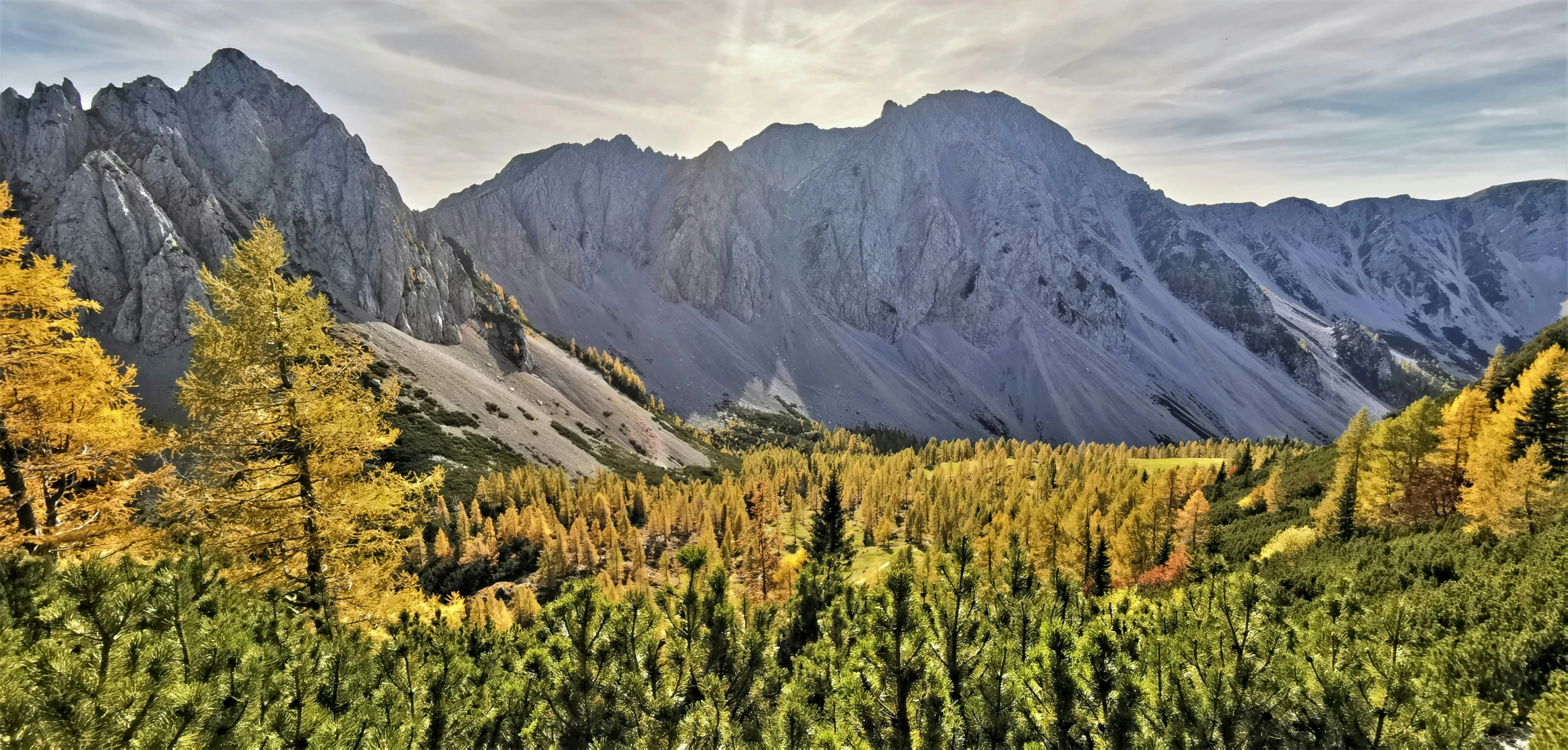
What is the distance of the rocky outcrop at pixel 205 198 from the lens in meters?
119

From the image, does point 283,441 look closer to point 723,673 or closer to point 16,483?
point 16,483

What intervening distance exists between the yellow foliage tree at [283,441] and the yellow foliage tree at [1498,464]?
4720 cm

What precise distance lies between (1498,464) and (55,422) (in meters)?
60.8

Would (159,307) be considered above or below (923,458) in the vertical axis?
above

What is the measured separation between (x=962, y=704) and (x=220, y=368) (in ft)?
55.9

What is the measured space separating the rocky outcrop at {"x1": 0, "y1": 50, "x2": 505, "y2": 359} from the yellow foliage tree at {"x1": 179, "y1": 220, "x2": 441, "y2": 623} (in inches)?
5615

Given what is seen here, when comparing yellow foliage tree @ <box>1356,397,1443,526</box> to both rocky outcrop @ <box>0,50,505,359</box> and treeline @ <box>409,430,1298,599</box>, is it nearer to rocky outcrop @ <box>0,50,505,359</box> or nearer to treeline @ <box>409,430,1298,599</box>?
treeline @ <box>409,430,1298,599</box>

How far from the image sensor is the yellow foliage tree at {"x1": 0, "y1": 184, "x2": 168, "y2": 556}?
42.4ft

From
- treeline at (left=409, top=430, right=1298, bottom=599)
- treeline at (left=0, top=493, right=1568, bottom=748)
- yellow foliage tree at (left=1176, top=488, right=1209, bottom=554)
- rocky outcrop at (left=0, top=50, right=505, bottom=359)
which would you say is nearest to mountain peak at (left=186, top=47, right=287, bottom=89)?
rocky outcrop at (left=0, top=50, right=505, bottom=359)

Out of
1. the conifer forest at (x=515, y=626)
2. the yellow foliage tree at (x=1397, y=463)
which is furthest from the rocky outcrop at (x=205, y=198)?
the yellow foliage tree at (x=1397, y=463)

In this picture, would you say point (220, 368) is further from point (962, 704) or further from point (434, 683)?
point (962, 704)

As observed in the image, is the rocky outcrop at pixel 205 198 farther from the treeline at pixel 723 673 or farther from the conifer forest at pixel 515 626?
the treeline at pixel 723 673

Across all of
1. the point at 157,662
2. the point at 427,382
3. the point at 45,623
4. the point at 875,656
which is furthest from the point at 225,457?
the point at 427,382

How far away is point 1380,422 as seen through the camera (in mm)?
45531
